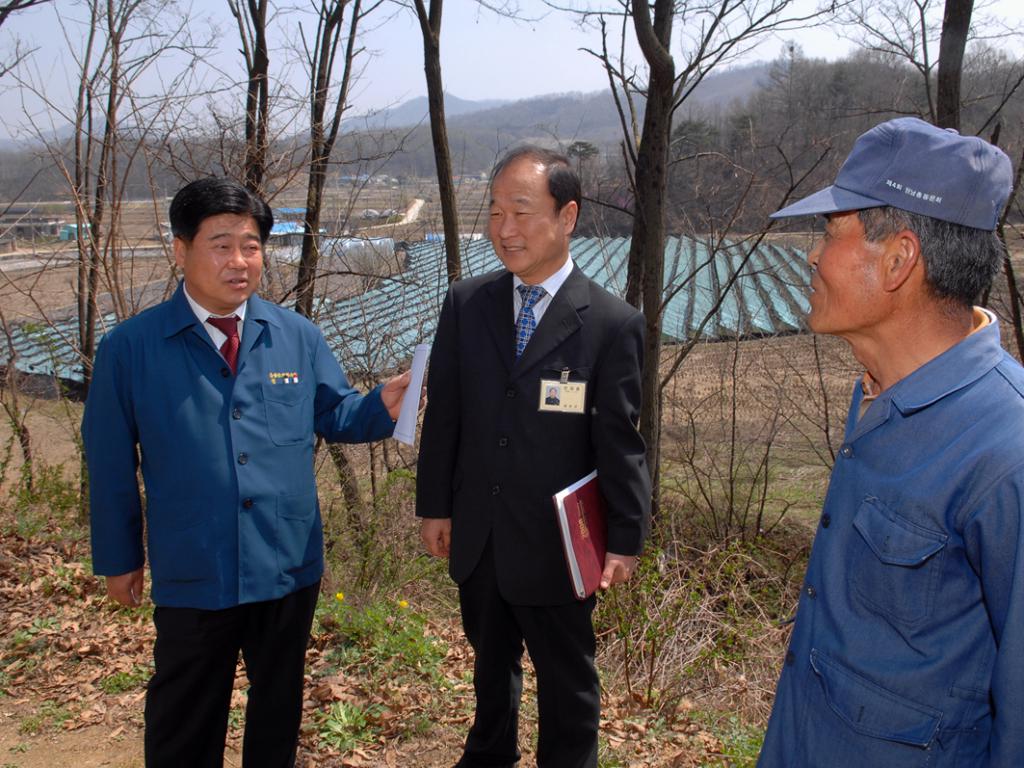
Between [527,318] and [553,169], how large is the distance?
0.47 metres

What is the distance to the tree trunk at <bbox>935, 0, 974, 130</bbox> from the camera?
6.67 m

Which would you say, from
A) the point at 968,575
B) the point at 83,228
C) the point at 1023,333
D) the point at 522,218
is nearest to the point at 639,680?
the point at 522,218

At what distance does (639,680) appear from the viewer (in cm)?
385

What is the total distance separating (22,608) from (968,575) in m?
4.56

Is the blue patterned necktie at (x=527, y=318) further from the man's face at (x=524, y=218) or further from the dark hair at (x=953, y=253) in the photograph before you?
the dark hair at (x=953, y=253)

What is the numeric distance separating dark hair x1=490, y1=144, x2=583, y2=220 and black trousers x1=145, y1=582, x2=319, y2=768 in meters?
1.48

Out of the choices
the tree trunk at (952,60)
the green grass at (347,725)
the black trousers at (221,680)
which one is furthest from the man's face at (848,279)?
the tree trunk at (952,60)

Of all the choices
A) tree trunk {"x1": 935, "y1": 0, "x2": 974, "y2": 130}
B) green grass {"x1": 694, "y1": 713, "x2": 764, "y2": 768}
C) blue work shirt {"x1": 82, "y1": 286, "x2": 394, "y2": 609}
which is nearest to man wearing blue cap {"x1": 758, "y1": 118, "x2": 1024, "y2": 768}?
green grass {"x1": 694, "y1": 713, "x2": 764, "y2": 768}

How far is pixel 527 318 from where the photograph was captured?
260 centimetres

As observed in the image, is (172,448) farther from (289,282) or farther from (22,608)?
(289,282)

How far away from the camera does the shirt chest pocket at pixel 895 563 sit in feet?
4.65

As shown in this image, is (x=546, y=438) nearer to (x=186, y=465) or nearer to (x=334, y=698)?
(x=186, y=465)

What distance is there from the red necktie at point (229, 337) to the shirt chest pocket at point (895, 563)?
1.83 metres

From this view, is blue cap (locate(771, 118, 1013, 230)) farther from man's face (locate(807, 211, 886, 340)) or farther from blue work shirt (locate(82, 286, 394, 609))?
blue work shirt (locate(82, 286, 394, 609))
